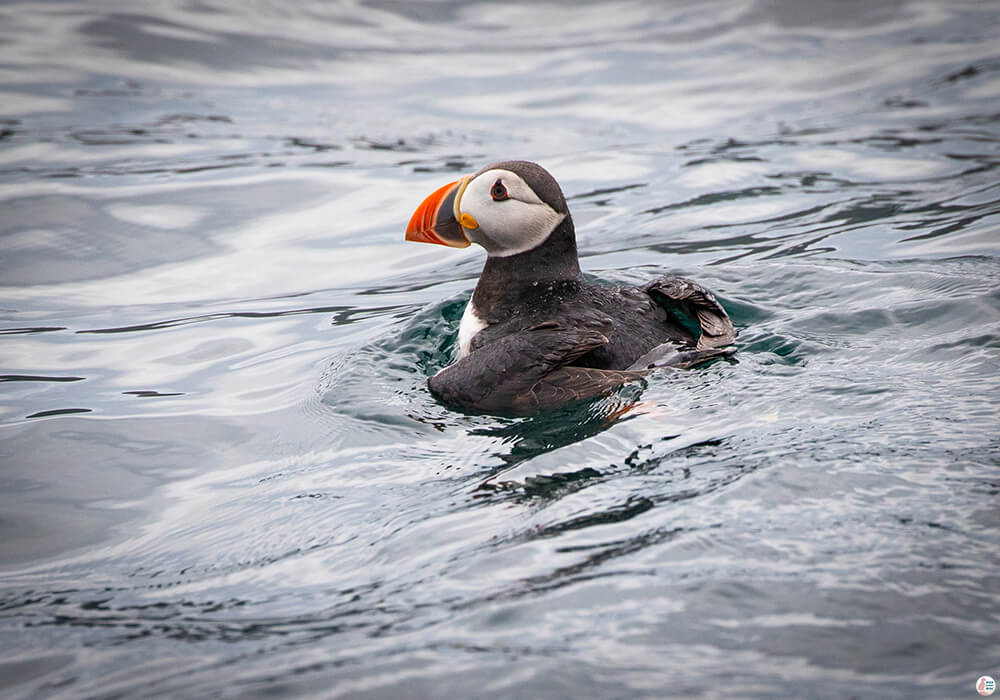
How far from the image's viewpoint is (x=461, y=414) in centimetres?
414

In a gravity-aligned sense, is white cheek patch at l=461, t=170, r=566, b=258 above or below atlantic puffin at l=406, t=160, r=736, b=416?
above

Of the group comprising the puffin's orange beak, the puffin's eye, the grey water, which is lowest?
the grey water

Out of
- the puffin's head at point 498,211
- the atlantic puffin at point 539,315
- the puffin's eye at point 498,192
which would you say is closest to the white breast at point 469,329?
the atlantic puffin at point 539,315

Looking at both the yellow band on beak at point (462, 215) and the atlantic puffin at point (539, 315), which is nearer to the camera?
the atlantic puffin at point (539, 315)

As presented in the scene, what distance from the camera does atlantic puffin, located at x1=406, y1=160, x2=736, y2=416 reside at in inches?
156

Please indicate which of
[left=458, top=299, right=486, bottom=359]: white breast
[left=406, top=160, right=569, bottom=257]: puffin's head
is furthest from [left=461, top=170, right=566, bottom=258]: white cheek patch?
[left=458, top=299, right=486, bottom=359]: white breast

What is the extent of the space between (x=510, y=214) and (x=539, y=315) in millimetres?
504

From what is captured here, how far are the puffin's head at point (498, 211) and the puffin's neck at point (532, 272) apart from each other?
4 centimetres

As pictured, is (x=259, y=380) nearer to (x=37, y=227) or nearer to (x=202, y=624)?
(x=202, y=624)

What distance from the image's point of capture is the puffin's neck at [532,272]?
452 centimetres

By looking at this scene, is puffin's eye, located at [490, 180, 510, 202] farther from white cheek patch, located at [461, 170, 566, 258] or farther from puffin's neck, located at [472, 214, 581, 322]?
puffin's neck, located at [472, 214, 581, 322]

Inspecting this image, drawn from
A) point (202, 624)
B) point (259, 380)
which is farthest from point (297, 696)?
point (259, 380)

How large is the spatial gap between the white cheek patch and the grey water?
789 mm

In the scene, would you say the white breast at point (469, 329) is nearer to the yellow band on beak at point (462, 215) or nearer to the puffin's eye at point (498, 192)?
the yellow band on beak at point (462, 215)
